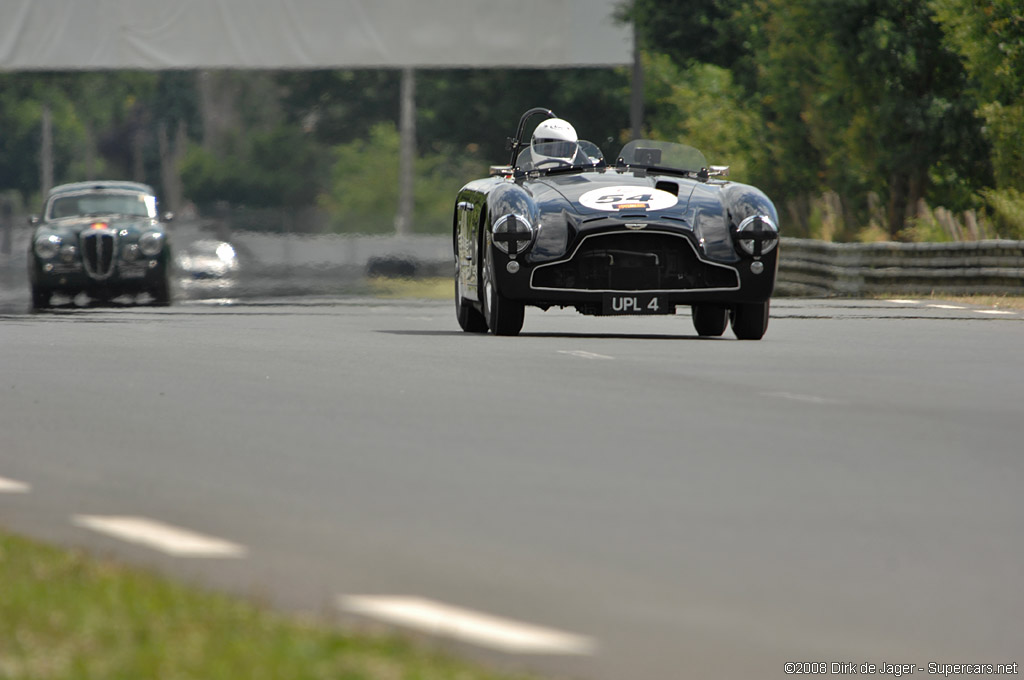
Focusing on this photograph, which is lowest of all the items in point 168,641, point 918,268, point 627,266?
point 918,268

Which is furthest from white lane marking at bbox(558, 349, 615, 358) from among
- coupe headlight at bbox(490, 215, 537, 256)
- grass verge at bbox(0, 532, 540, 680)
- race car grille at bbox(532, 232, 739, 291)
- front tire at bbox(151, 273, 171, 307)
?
front tire at bbox(151, 273, 171, 307)

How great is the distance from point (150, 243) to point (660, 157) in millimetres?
11549

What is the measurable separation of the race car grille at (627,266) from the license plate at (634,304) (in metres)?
0.07

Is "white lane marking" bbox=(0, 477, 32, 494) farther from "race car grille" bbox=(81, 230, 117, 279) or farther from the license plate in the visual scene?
"race car grille" bbox=(81, 230, 117, 279)

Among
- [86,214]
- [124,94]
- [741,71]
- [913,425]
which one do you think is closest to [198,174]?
[124,94]

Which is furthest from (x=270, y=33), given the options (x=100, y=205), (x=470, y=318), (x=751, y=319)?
(x=751, y=319)

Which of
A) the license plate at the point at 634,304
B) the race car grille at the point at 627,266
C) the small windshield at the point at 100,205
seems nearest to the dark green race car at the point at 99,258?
the small windshield at the point at 100,205

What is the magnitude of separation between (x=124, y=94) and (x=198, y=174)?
10479mm

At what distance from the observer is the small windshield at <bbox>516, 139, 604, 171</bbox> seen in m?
17.7

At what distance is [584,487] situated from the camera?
8.32m

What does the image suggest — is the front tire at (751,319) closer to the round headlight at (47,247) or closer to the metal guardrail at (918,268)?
the metal guardrail at (918,268)

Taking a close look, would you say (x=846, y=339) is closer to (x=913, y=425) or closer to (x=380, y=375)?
(x=380, y=375)

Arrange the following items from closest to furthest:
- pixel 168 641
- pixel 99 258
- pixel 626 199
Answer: pixel 168 641, pixel 626 199, pixel 99 258

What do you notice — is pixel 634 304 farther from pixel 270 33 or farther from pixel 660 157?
pixel 270 33
